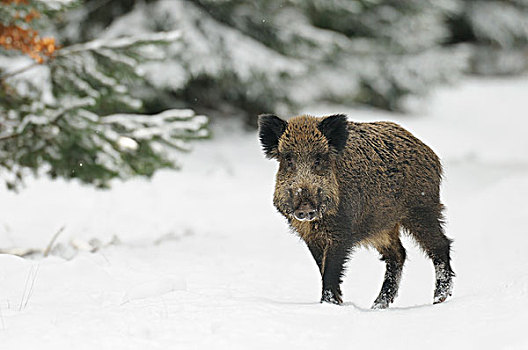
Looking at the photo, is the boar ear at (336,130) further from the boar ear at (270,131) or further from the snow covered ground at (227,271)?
the snow covered ground at (227,271)

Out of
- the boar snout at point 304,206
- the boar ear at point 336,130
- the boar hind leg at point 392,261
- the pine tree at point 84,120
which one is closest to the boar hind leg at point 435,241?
the boar hind leg at point 392,261

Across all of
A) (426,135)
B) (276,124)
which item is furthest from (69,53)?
(426,135)

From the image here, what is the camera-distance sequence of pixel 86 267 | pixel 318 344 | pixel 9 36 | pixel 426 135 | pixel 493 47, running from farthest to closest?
Result: 1. pixel 493 47
2. pixel 426 135
3. pixel 9 36
4. pixel 86 267
5. pixel 318 344

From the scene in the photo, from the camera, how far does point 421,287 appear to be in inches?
247

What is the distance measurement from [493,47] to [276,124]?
77.9ft

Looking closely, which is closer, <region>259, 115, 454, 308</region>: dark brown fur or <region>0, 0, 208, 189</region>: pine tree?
<region>259, 115, 454, 308</region>: dark brown fur

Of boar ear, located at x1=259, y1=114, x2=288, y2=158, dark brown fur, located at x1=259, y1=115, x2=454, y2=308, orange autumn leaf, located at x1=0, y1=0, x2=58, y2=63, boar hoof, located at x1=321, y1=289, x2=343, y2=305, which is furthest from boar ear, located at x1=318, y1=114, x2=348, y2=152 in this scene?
orange autumn leaf, located at x1=0, y1=0, x2=58, y2=63

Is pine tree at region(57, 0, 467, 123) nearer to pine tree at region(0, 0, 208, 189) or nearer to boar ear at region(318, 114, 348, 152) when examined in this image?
pine tree at region(0, 0, 208, 189)

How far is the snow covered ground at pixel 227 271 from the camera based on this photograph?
154 inches

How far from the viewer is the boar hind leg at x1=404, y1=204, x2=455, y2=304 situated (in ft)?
16.9

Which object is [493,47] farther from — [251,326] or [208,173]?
[251,326]

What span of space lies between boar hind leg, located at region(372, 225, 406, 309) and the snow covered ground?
0.22 m

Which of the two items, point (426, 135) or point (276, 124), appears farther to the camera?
point (426, 135)

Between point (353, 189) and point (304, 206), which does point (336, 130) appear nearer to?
point (353, 189)
